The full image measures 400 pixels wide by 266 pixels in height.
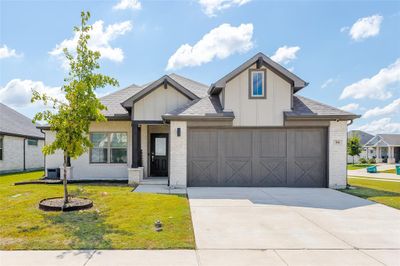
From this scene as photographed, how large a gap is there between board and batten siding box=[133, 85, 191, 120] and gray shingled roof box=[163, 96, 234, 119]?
76 centimetres

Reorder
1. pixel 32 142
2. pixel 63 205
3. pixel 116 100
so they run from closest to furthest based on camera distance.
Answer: pixel 63 205 → pixel 116 100 → pixel 32 142

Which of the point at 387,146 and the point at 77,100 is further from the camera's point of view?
the point at 387,146

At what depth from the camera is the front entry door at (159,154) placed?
14.9m

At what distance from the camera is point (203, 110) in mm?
11742

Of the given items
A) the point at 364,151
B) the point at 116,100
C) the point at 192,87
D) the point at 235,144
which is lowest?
the point at 364,151

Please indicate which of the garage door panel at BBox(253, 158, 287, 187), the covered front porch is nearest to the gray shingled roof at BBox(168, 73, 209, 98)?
the covered front porch

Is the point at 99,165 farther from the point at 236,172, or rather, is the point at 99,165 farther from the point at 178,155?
the point at 236,172

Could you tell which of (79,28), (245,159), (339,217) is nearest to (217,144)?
(245,159)

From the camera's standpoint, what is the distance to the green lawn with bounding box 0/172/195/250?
493 cm

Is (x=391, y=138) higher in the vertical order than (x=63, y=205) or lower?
higher

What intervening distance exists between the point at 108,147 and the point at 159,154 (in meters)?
2.66

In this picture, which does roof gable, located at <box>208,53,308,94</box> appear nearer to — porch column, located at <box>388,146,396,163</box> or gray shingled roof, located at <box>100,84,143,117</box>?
gray shingled roof, located at <box>100,84,143,117</box>

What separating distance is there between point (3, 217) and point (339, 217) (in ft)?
27.3

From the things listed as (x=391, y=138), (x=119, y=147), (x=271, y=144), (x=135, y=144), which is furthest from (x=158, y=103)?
(x=391, y=138)
